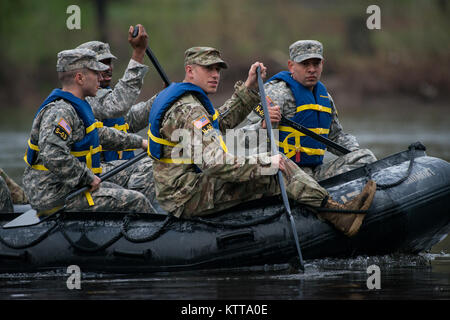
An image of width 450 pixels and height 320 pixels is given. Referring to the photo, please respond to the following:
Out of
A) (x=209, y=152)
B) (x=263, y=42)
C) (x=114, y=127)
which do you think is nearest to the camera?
(x=209, y=152)

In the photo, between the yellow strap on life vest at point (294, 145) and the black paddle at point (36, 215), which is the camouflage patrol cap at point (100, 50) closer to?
the black paddle at point (36, 215)

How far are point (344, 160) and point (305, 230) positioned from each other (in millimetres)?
1104

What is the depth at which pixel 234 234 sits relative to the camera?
20.4ft

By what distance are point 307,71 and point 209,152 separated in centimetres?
182

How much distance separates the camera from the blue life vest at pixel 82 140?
636cm

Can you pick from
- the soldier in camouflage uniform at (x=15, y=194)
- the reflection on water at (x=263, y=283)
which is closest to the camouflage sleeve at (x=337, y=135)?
the reflection on water at (x=263, y=283)

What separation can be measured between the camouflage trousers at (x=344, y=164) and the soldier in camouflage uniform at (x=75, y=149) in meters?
1.52

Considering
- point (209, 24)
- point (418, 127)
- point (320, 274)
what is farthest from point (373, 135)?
point (209, 24)

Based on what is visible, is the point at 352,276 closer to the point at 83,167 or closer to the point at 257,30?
the point at 83,167

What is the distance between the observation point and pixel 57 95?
6371mm

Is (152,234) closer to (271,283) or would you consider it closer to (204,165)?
(204,165)

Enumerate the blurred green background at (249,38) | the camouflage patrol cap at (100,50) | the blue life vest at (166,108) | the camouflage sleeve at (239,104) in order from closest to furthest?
the blue life vest at (166,108) → the camouflage sleeve at (239,104) → the camouflage patrol cap at (100,50) → the blurred green background at (249,38)

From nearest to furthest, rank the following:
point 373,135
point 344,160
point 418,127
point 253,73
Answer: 1. point 253,73
2. point 344,160
3. point 373,135
4. point 418,127

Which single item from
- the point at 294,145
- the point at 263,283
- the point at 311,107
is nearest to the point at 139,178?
the point at 294,145
